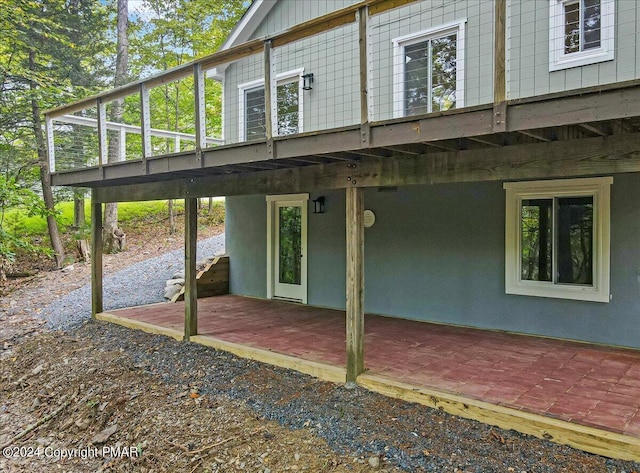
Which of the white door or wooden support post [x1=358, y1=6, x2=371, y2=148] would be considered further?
the white door

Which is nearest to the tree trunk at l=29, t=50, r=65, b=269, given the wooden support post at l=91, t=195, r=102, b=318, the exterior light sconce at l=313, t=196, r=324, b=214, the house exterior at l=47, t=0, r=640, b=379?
the wooden support post at l=91, t=195, r=102, b=318

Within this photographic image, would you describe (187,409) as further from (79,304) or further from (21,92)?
(21,92)

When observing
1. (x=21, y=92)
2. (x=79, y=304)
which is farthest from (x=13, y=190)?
(x=79, y=304)

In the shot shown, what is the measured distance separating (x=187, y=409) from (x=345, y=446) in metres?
1.67

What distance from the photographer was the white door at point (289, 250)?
8.34 metres

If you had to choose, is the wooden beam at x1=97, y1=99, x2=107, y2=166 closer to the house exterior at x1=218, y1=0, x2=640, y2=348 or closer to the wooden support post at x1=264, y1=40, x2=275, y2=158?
the house exterior at x1=218, y1=0, x2=640, y2=348

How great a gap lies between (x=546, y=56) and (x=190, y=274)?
535 cm

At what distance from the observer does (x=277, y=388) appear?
4.48 metres

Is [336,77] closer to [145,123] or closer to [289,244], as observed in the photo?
[289,244]

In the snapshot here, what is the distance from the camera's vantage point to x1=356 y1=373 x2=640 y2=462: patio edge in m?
3.00

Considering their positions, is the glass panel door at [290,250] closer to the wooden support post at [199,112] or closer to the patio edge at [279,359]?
the patio edge at [279,359]

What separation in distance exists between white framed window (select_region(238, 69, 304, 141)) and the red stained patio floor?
3524 mm

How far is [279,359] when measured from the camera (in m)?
5.05

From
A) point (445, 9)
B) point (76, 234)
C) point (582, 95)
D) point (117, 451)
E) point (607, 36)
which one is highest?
point (445, 9)
